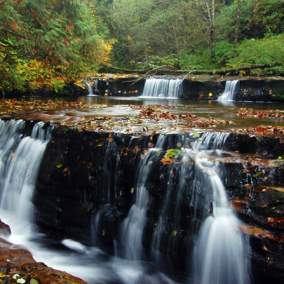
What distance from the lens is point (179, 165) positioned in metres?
7.39

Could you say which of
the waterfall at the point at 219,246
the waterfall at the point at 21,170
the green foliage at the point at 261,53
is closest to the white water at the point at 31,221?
the waterfall at the point at 21,170

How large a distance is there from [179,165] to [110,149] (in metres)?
1.70

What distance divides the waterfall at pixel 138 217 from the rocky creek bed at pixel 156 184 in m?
0.09

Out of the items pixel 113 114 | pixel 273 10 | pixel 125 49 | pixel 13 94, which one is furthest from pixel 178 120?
pixel 125 49

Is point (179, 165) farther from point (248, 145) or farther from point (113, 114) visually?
point (113, 114)

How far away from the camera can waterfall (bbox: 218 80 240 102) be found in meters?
17.0

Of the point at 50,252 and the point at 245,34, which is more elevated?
the point at 245,34

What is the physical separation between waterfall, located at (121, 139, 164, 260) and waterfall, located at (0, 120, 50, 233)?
2.48 metres

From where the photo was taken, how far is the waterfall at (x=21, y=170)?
365 inches

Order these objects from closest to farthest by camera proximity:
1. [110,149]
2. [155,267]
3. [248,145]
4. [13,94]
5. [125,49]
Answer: [155,267], [248,145], [110,149], [13,94], [125,49]

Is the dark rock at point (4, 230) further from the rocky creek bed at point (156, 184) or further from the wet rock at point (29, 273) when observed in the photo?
the wet rock at point (29, 273)

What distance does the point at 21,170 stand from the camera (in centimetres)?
948

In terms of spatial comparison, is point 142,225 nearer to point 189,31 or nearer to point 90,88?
point 90,88

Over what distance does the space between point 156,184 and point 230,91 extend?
10580 millimetres
